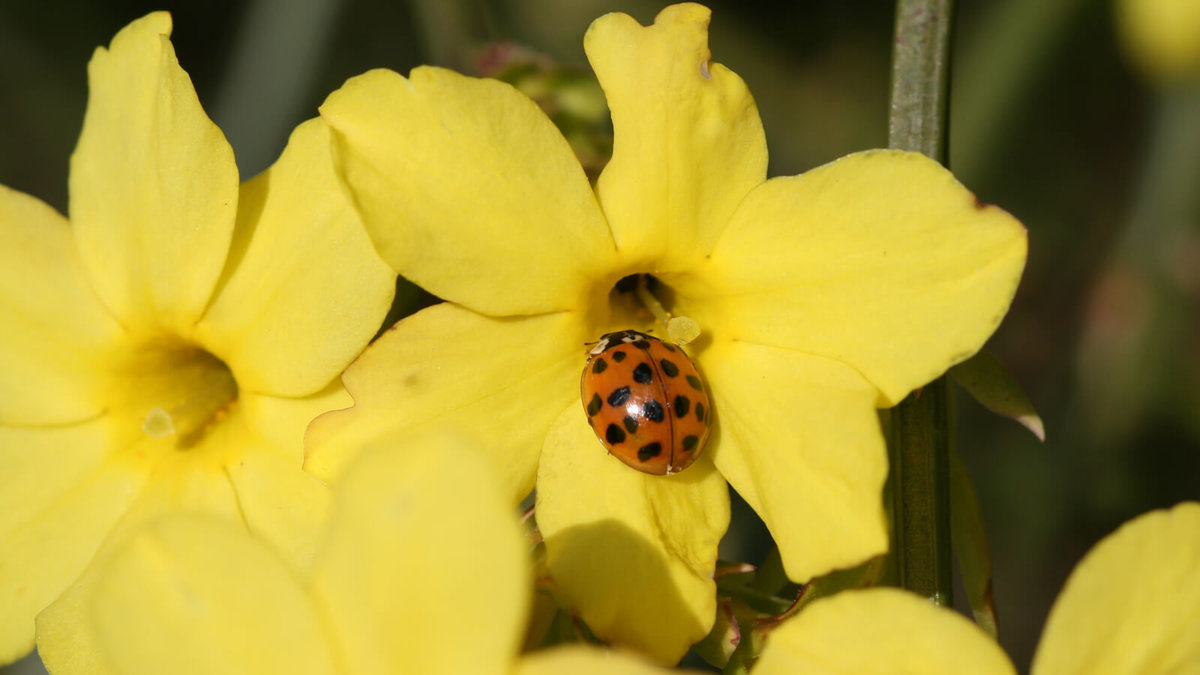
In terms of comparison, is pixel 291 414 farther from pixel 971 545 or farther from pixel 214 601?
pixel 971 545

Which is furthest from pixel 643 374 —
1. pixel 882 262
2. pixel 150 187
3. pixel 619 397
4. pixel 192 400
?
pixel 192 400

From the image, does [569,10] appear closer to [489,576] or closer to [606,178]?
[606,178]

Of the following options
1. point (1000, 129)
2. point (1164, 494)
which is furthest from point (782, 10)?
point (1164, 494)

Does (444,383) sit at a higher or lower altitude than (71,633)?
higher

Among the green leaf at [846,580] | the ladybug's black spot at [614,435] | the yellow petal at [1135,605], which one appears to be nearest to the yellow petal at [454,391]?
the ladybug's black spot at [614,435]

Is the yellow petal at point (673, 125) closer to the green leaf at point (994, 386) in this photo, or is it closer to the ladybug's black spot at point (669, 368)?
the ladybug's black spot at point (669, 368)
